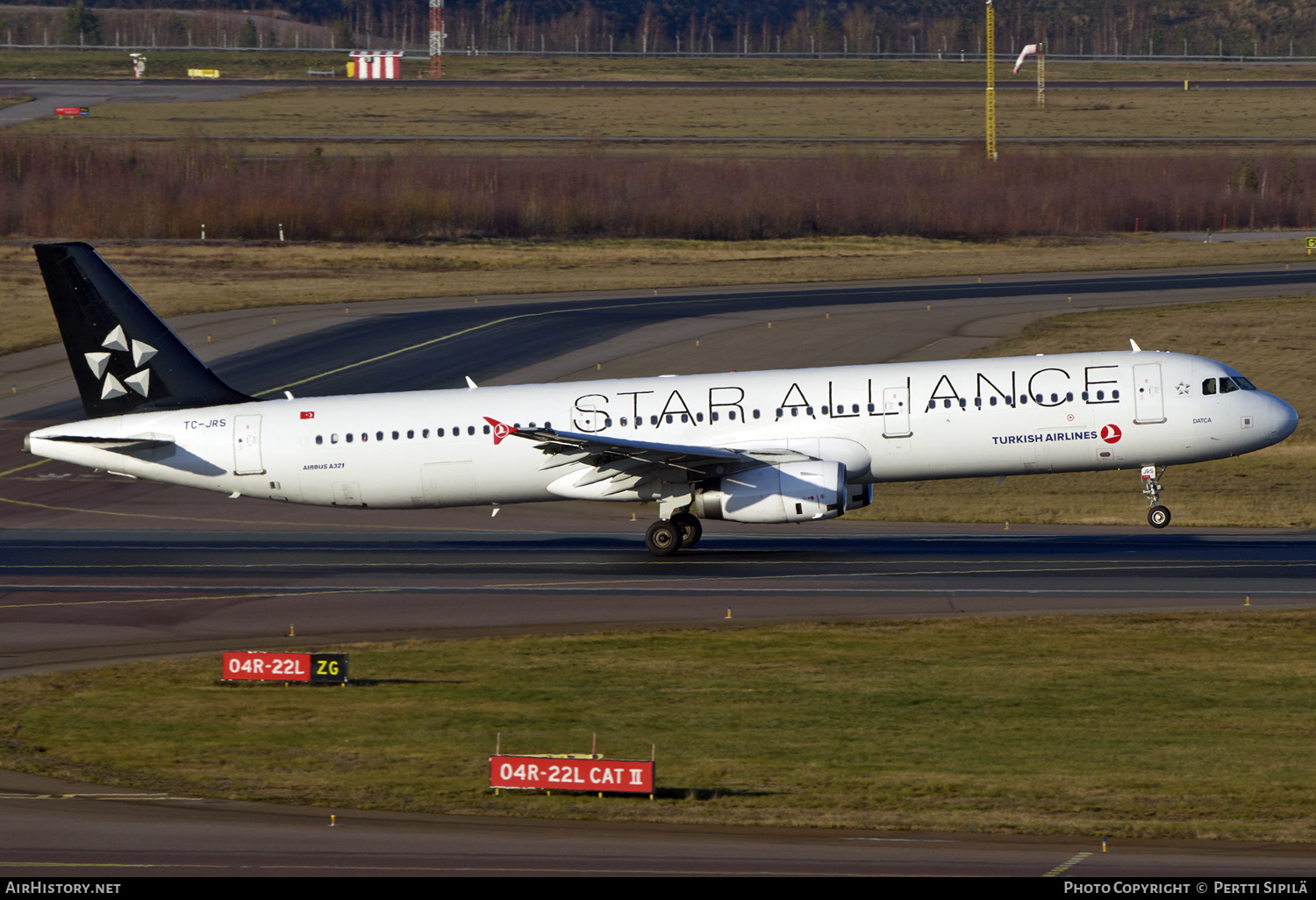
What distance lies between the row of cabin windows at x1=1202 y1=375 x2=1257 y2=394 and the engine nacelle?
408 inches

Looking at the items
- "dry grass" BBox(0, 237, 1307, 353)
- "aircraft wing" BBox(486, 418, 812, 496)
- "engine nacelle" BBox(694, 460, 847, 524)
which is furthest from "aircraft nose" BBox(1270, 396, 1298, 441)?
"dry grass" BBox(0, 237, 1307, 353)

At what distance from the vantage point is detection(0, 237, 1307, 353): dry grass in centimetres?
9262

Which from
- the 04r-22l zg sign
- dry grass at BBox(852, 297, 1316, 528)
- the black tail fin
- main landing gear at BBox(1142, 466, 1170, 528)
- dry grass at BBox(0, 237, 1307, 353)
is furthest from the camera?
dry grass at BBox(0, 237, 1307, 353)

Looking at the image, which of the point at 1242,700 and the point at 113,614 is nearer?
the point at 1242,700

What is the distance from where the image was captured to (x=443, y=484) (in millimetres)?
41844

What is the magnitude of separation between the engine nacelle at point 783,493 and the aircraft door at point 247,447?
12.7 metres

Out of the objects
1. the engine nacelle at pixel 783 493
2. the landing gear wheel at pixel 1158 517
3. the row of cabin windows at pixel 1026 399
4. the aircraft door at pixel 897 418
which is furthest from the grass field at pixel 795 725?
the landing gear wheel at pixel 1158 517

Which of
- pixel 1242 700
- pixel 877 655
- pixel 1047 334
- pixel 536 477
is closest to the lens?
pixel 1242 700

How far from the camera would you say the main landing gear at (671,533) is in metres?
42.0

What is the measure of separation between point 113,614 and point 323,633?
5872 mm

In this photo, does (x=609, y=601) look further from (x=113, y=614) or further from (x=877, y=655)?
(x=113, y=614)

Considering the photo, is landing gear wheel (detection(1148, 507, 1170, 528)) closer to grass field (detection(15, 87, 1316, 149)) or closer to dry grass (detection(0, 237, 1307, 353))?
dry grass (detection(0, 237, 1307, 353))

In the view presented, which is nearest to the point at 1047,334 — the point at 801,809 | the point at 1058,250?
the point at 1058,250

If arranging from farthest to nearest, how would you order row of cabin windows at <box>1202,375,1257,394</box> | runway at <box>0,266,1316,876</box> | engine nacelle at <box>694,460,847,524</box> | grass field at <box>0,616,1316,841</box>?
1. row of cabin windows at <box>1202,375,1257,394</box>
2. engine nacelle at <box>694,460,847,524</box>
3. grass field at <box>0,616,1316,841</box>
4. runway at <box>0,266,1316,876</box>
